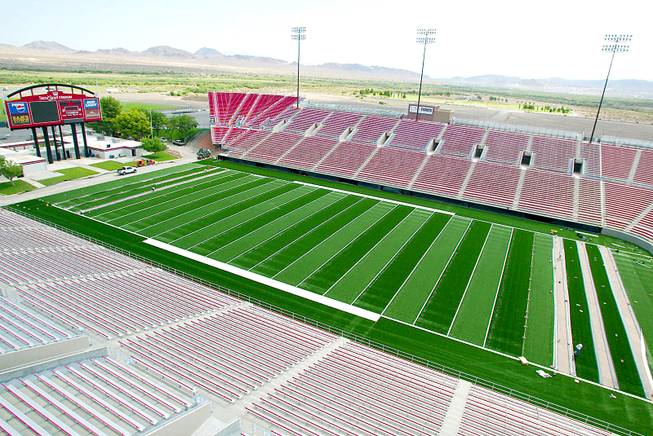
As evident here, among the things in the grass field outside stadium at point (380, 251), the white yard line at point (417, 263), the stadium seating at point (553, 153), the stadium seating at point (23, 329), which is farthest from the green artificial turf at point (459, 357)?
the stadium seating at point (553, 153)

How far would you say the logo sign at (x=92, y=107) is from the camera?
44062mm

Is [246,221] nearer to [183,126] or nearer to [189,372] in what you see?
[189,372]

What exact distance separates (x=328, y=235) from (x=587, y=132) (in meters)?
63.7

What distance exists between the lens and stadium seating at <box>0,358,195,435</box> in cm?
780

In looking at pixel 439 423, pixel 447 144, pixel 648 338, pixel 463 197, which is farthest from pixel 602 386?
pixel 447 144

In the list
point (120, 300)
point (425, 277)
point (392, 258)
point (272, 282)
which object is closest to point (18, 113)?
point (120, 300)

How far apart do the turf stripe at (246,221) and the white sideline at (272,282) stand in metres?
0.71

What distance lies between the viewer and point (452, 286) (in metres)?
22.9

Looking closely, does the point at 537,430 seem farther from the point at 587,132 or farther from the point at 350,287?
the point at 587,132

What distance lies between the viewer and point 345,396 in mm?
12789

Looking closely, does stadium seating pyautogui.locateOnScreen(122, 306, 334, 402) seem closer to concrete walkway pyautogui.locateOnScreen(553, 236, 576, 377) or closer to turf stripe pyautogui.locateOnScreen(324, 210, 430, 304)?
turf stripe pyautogui.locateOnScreen(324, 210, 430, 304)

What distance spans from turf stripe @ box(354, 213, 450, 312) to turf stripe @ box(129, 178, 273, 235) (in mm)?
16136

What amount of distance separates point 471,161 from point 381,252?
70.0 feet

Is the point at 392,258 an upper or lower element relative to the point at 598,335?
upper
